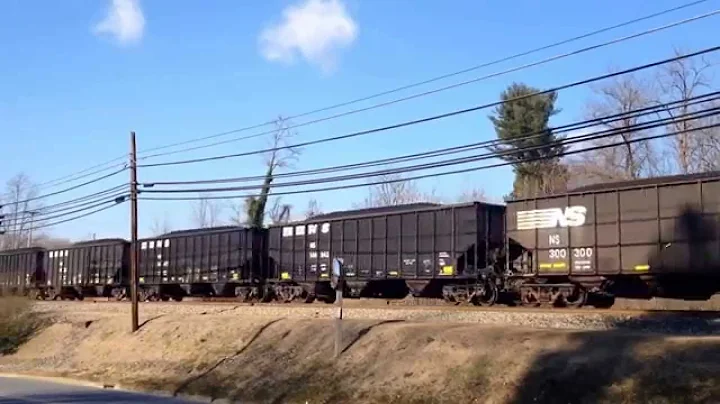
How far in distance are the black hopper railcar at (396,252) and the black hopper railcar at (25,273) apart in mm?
24687

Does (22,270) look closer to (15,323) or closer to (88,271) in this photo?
(88,271)

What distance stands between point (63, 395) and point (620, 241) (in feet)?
52.7

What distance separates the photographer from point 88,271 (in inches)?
2007

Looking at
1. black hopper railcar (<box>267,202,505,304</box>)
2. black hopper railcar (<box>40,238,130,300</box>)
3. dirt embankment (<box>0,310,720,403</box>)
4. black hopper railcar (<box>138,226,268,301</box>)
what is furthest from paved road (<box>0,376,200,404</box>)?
black hopper railcar (<box>40,238,130,300</box>)

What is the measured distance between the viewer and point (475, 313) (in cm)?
2295

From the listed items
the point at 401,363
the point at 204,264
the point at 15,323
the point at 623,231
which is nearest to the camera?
the point at 401,363

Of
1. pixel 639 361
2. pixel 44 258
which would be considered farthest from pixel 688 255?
pixel 44 258

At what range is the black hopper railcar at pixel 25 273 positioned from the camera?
56.5 metres

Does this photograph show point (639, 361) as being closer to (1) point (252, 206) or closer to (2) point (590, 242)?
(2) point (590, 242)

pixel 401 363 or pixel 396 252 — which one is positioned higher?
pixel 396 252

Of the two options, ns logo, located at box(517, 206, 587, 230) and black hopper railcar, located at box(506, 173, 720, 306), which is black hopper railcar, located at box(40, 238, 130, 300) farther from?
ns logo, located at box(517, 206, 587, 230)

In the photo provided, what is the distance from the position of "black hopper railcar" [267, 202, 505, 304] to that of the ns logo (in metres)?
2.10

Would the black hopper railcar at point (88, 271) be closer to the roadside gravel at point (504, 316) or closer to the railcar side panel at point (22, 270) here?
the railcar side panel at point (22, 270)

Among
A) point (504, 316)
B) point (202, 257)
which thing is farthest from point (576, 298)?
point (202, 257)
